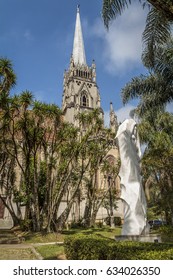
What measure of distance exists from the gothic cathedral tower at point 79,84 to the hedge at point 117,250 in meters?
43.9

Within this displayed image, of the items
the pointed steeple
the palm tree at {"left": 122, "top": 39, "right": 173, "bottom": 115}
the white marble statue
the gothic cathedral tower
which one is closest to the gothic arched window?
the gothic cathedral tower

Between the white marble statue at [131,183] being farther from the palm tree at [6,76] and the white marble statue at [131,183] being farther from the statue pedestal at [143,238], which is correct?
the palm tree at [6,76]

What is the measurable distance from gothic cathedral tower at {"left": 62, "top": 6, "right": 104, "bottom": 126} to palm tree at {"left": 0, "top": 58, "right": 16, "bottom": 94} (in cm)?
3605

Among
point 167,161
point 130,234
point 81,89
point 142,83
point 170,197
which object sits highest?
point 81,89

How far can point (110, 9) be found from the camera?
29.5 feet

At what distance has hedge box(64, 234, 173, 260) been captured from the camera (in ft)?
16.6

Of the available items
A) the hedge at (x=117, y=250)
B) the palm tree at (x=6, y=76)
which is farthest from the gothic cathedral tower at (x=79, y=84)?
the hedge at (x=117, y=250)

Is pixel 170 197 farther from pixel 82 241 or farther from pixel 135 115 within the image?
pixel 82 241

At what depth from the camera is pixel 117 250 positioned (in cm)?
598

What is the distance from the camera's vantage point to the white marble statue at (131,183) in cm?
1060

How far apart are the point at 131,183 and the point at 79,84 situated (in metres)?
47.9

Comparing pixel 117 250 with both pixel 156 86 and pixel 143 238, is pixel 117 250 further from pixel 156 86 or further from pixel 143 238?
pixel 156 86

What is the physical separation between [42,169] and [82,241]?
18.7m
